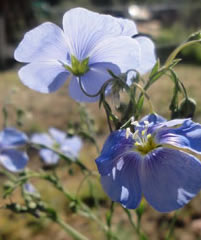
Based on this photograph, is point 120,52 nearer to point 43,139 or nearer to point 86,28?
point 86,28

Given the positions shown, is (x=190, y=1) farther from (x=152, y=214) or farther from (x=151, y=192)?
(x=151, y=192)

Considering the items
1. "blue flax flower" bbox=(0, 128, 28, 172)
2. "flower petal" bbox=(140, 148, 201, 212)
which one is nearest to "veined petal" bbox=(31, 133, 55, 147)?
"blue flax flower" bbox=(0, 128, 28, 172)

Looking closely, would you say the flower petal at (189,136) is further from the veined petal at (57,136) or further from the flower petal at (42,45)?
the veined petal at (57,136)

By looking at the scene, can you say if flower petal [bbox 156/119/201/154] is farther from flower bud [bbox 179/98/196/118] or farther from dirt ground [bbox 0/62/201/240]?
dirt ground [bbox 0/62/201/240]

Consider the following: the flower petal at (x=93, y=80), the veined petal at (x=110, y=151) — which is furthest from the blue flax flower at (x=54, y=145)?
the veined petal at (x=110, y=151)

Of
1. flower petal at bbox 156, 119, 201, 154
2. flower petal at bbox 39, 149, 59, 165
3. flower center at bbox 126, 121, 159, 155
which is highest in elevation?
flower petal at bbox 156, 119, 201, 154
